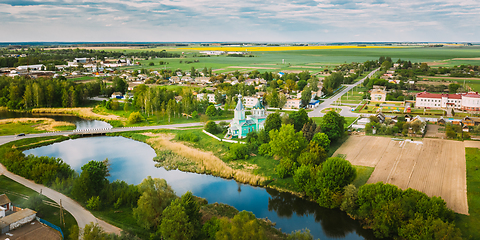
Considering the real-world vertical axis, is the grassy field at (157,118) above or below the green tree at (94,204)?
below

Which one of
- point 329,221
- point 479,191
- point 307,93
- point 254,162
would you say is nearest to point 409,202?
point 329,221

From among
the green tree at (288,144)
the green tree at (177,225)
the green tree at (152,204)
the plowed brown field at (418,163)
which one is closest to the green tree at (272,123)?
the green tree at (288,144)

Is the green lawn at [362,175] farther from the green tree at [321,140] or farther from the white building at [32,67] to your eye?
the white building at [32,67]

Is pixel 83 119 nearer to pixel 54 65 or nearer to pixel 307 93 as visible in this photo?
pixel 307 93

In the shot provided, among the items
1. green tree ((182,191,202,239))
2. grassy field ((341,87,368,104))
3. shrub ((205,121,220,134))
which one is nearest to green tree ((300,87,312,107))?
grassy field ((341,87,368,104))

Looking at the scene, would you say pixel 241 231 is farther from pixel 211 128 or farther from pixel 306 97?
pixel 306 97

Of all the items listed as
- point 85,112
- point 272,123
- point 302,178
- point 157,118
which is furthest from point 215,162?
point 85,112

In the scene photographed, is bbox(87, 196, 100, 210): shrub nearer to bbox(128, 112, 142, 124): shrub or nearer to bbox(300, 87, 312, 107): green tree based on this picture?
bbox(128, 112, 142, 124): shrub
